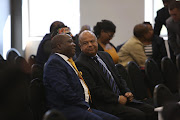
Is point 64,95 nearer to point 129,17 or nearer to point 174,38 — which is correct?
point 174,38

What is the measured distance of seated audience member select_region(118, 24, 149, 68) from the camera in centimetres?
538

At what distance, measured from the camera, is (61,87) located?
3148 millimetres

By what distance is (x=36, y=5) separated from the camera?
28.2 feet

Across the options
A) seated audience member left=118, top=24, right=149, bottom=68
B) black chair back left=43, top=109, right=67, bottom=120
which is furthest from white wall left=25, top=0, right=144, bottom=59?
black chair back left=43, top=109, right=67, bottom=120

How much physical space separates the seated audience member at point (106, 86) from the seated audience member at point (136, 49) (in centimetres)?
150

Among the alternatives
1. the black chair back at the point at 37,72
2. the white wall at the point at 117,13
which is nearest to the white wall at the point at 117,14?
the white wall at the point at 117,13

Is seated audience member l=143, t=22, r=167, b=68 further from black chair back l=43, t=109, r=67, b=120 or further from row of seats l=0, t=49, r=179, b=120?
Result: black chair back l=43, t=109, r=67, b=120

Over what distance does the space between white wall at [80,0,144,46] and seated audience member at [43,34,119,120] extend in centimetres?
484

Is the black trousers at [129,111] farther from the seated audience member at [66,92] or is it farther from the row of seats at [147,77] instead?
the row of seats at [147,77]

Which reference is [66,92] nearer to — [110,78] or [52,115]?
[110,78]

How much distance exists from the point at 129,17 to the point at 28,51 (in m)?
2.49

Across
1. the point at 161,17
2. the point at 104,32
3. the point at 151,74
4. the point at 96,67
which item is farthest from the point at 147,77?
the point at 161,17

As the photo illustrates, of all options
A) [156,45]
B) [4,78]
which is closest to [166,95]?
[4,78]

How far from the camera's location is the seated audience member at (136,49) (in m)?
5.38
